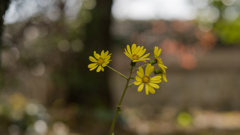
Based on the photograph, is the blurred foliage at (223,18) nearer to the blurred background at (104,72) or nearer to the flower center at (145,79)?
the blurred background at (104,72)

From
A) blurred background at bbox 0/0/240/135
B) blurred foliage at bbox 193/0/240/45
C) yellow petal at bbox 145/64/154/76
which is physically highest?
blurred foliage at bbox 193/0/240/45

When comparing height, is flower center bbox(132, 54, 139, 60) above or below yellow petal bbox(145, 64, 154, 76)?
above

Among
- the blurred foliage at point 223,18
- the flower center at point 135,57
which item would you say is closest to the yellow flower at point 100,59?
the flower center at point 135,57

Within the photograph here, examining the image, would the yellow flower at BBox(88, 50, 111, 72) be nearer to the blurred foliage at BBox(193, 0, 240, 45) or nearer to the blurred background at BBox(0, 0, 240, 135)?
the blurred background at BBox(0, 0, 240, 135)

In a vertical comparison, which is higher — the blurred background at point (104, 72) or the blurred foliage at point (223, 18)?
the blurred foliage at point (223, 18)

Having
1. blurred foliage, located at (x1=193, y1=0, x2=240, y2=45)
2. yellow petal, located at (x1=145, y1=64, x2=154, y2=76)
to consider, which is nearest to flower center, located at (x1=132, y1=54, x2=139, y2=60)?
yellow petal, located at (x1=145, y1=64, x2=154, y2=76)

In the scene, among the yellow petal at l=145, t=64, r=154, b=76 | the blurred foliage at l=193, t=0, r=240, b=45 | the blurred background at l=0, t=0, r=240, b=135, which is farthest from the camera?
the blurred foliage at l=193, t=0, r=240, b=45

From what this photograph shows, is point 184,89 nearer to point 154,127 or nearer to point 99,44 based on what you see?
point 154,127

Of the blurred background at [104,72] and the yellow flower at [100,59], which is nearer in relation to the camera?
the yellow flower at [100,59]
